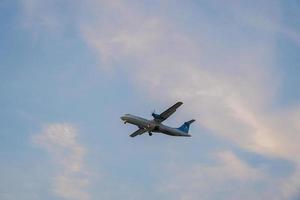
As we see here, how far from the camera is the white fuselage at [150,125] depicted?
113 meters

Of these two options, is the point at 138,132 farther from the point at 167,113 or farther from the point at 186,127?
the point at 186,127

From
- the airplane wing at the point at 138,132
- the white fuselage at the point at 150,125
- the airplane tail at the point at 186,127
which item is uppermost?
the airplane tail at the point at 186,127

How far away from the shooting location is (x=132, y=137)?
426 ft

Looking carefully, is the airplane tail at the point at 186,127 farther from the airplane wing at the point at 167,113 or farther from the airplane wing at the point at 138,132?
A: the airplane wing at the point at 167,113

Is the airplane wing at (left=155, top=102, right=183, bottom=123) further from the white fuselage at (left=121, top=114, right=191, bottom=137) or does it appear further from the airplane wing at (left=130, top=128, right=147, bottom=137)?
the airplane wing at (left=130, top=128, right=147, bottom=137)

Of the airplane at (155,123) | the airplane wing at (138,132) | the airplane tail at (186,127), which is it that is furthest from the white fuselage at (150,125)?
the airplane tail at (186,127)

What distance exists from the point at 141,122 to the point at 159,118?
17.1 feet

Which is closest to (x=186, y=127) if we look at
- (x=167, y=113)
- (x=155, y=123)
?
(x=155, y=123)

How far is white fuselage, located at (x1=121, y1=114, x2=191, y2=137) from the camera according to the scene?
113 m

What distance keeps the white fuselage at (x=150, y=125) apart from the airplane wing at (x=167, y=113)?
1627 millimetres

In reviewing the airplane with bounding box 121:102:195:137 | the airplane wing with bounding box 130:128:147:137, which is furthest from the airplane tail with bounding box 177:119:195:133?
the airplane wing with bounding box 130:128:147:137

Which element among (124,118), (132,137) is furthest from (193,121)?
(124,118)

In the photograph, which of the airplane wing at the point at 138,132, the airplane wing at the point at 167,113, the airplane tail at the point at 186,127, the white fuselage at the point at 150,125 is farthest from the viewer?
the airplane tail at the point at 186,127

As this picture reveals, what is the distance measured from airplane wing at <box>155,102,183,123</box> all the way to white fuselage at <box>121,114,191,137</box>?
163cm
